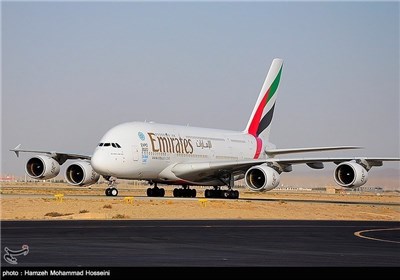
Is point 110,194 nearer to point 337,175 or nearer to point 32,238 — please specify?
point 337,175

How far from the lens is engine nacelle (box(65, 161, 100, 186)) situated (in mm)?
54938

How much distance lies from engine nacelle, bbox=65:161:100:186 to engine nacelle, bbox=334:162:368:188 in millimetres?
15022

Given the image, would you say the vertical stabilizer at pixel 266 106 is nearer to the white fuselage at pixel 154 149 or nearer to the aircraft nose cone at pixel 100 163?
the white fuselage at pixel 154 149

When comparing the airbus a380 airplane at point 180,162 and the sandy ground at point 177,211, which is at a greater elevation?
the airbus a380 airplane at point 180,162

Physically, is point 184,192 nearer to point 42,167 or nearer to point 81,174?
point 81,174

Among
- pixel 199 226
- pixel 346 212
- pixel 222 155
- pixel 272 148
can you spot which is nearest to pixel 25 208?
pixel 199 226

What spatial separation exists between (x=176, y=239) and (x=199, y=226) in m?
6.25

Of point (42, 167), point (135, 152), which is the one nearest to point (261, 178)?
point (135, 152)

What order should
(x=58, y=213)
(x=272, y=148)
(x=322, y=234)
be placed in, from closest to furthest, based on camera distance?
(x=322, y=234), (x=58, y=213), (x=272, y=148)

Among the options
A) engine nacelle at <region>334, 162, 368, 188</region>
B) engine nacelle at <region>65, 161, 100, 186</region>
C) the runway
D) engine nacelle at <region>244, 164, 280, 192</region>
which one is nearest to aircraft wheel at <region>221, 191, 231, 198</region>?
engine nacelle at <region>244, 164, 280, 192</region>

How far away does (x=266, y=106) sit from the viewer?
2648 inches

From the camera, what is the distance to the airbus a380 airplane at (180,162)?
5147 cm

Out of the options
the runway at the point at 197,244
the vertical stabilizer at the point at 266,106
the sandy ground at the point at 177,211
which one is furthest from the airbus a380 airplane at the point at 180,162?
the runway at the point at 197,244
